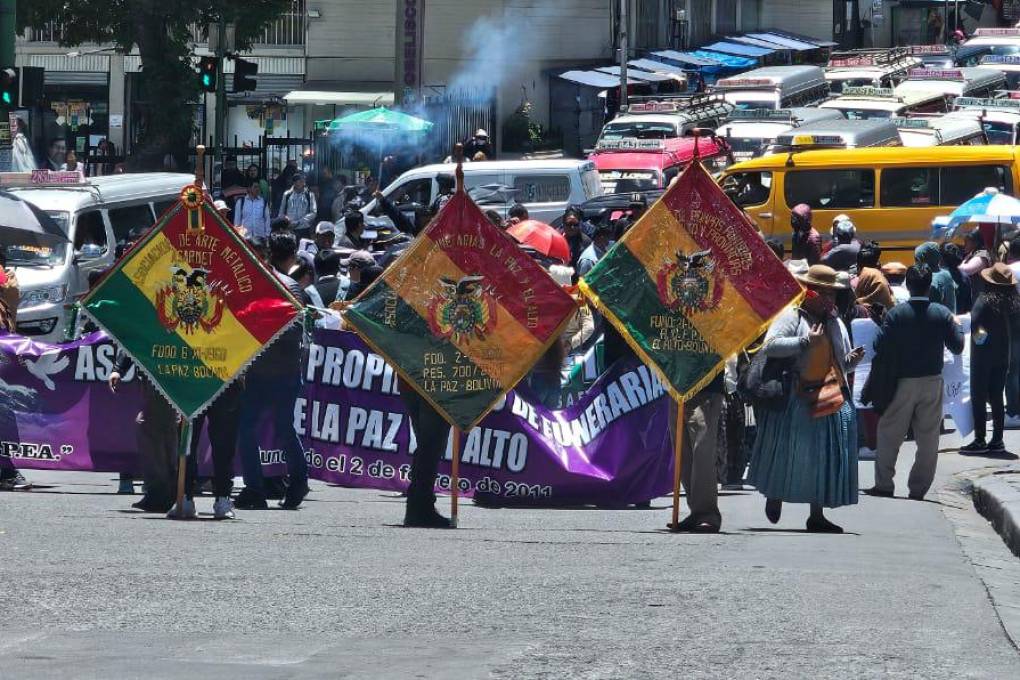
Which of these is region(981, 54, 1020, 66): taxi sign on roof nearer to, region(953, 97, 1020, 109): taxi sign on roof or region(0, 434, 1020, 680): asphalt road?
region(953, 97, 1020, 109): taxi sign on roof

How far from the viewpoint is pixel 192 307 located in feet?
34.9

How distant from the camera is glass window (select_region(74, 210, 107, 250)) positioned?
1845cm

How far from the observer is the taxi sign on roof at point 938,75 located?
4059cm

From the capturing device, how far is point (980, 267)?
52.1 ft

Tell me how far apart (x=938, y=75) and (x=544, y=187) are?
711 inches

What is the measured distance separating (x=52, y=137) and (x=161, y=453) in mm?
30702

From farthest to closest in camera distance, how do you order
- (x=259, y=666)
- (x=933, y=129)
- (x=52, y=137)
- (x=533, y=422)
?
(x=52, y=137), (x=933, y=129), (x=533, y=422), (x=259, y=666)

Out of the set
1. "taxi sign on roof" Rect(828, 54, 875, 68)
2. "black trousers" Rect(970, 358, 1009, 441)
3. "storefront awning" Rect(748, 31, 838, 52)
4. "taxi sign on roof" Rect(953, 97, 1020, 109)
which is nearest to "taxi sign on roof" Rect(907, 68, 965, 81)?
"taxi sign on roof" Rect(953, 97, 1020, 109)

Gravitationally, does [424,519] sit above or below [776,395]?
below

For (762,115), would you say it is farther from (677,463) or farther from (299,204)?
(677,463)

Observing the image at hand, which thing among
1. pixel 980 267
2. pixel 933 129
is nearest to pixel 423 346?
pixel 980 267

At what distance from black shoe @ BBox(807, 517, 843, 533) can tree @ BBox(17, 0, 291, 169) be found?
25.3 m

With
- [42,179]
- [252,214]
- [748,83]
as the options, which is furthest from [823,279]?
[748,83]

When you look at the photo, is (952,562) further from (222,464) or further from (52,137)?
(52,137)
